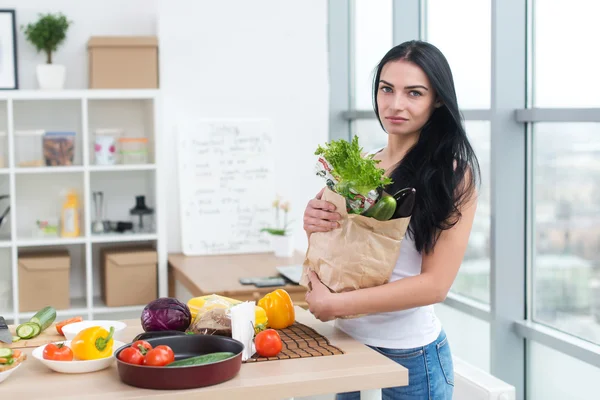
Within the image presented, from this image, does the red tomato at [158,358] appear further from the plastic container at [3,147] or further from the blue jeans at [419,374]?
the plastic container at [3,147]

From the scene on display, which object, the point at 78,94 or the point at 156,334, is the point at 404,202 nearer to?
the point at 156,334

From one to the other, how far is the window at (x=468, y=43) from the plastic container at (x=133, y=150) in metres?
1.65

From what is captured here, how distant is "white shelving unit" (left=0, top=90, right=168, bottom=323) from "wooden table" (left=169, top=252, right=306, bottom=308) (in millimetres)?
172

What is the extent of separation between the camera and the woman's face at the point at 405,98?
2.00 meters

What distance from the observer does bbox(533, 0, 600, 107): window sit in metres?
2.66

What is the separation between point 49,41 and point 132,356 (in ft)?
9.53

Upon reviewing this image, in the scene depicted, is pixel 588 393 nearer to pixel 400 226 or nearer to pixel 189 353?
pixel 400 226

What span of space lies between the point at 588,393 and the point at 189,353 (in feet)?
5.18

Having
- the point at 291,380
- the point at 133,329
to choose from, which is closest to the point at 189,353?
the point at 291,380

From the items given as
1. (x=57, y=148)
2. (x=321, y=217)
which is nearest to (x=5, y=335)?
(x=321, y=217)

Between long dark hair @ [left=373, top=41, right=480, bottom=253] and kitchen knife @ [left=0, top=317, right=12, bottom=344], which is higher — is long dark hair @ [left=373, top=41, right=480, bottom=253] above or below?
above

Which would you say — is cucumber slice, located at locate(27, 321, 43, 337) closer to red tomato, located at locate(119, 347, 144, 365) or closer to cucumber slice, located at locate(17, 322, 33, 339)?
cucumber slice, located at locate(17, 322, 33, 339)

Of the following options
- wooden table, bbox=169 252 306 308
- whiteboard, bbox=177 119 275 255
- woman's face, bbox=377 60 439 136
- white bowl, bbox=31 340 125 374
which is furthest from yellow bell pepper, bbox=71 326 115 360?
whiteboard, bbox=177 119 275 255

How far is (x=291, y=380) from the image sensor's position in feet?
5.47
